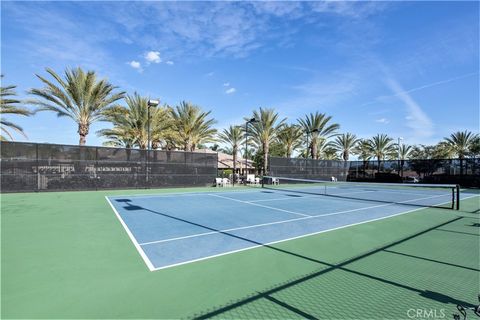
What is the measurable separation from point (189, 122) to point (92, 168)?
10.6 meters

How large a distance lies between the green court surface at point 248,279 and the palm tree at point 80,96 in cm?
1487

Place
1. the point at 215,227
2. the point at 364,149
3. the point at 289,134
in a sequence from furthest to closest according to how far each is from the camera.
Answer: the point at 364,149
the point at 289,134
the point at 215,227

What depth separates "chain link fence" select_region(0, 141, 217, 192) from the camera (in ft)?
52.4

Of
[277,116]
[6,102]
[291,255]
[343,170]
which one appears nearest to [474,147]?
[343,170]

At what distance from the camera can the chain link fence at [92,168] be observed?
16.0 metres

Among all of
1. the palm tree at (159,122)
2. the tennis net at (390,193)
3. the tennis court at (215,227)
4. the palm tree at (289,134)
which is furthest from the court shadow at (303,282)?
the palm tree at (289,134)

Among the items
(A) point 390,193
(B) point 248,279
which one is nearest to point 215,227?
(B) point 248,279

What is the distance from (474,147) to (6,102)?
50.4 metres

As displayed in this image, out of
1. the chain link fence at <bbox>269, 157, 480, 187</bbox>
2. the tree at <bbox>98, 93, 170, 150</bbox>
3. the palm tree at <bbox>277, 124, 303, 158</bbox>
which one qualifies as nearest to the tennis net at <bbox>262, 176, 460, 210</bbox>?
the chain link fence at <bbox>269, 157, 480, 187</bbox>

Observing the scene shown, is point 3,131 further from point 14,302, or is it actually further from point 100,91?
point 14,302

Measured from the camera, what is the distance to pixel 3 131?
→ 56.6 ft

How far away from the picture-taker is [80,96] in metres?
19.0

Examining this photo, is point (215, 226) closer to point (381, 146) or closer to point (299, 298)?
point (299, 298)

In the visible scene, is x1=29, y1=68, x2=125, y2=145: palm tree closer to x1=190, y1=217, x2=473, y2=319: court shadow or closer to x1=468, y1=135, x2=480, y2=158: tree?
x1=190, y1=217, x2=473, y2=319: court shadow
